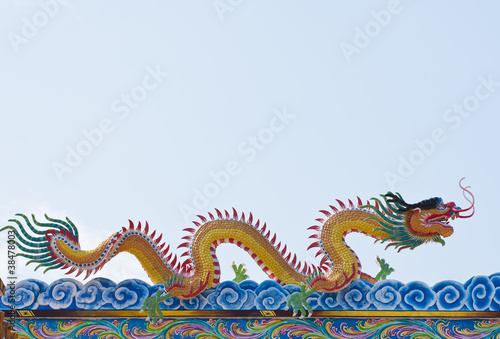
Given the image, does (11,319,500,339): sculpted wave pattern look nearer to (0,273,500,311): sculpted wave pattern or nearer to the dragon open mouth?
(0,273,500,311): sculpted wave pattern

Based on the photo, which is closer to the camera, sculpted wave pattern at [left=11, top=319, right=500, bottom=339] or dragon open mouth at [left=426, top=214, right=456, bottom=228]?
sculpted wave pattern at [left=11, top=319, right=500, bottom=339]

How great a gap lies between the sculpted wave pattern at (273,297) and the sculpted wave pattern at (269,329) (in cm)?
16

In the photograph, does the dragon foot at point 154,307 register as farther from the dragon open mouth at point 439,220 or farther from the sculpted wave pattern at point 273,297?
the dragon open mouth at point 439,220

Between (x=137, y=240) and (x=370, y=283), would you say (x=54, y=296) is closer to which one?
(x=137, y=240)

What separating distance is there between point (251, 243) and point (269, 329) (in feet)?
3.56

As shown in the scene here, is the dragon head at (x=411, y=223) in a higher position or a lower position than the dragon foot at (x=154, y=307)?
higher

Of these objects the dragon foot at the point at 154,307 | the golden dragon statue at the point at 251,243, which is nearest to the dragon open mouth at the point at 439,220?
the golden dragon statue at the point at 251,243

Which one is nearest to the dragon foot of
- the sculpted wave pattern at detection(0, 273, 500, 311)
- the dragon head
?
the sculpted wave pattern at detection(0, 273, 500, 311)

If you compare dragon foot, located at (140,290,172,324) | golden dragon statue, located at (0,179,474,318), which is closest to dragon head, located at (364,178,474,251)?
golden dragon statue, located at (0,179,474,318)

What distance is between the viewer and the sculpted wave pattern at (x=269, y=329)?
916 centimetres

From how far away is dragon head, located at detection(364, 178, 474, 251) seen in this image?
9578 millimetres

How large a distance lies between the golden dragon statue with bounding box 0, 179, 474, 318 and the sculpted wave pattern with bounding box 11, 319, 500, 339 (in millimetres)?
424

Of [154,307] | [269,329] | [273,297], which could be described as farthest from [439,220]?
[154,307]

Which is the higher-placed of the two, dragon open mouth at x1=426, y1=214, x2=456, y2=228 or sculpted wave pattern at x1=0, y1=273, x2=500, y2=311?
dragon open mouth at x1=426, y1=214, x2=456, y2=228
